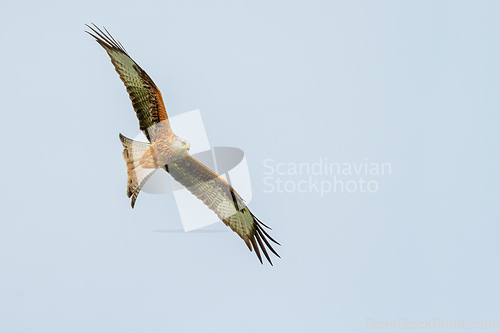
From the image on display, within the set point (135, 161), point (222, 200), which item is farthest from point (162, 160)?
point (222, 200)

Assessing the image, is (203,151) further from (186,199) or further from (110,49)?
(110,49)

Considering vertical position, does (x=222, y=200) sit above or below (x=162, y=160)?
below

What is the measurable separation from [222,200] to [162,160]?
120 cm

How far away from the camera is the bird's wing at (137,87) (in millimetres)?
6125
